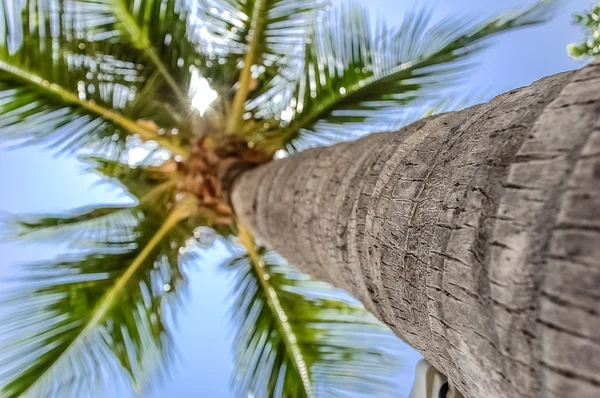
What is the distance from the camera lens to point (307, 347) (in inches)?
166

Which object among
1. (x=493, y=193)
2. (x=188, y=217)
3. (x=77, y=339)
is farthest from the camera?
(x=188, y=217)

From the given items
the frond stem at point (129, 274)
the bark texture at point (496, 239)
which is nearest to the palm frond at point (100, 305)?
the frond stem at point (129, 274)

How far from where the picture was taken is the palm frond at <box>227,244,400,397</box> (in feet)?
13.5

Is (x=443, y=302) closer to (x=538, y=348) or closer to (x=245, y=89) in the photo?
(x=538, y=348)

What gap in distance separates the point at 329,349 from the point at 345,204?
2.48 metres

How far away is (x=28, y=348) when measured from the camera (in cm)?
373

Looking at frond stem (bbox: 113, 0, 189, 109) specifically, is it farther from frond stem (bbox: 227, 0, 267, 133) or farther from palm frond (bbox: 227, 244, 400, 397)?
palm frond (bbox: 227, 244, 400, 397)

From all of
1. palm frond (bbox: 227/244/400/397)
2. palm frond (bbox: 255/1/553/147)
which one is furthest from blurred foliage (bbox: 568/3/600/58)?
palm frond (bbox: 227/244/400/397)

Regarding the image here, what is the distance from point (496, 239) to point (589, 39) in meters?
4.17

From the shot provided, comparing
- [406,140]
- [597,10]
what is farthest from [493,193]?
Answer: [597,10]

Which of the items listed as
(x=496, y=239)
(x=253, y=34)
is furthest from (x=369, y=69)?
(x=496, y=239)

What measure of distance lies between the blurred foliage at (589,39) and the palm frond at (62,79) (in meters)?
3.27

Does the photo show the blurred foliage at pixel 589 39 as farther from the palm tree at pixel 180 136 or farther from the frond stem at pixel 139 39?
the frond stem at pixel 139 39

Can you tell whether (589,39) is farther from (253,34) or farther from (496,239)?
(496,239)
